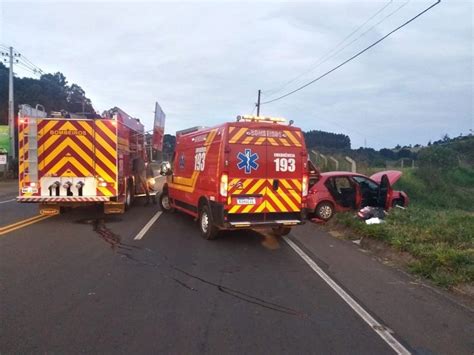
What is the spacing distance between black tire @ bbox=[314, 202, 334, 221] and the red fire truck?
5717 mm

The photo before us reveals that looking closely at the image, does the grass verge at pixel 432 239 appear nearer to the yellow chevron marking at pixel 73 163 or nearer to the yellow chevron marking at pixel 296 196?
the yellow chevron marking at pixel 296 196

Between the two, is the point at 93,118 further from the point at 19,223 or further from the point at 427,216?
the point at 427,216

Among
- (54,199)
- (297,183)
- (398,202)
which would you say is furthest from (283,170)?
(398,202)

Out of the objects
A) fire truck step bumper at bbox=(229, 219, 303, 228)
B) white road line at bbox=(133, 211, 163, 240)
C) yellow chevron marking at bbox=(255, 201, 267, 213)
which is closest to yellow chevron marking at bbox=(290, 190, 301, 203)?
fire truck step bumper at bbox=(229, 219, 303, 228)

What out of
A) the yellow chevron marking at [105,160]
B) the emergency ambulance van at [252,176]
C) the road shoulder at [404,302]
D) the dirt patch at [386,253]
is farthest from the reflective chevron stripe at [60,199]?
the dirt patch at [386,253]

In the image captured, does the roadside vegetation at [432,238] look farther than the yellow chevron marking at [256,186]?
No

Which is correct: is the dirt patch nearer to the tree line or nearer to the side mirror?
the side mirror

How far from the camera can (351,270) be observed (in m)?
7.96

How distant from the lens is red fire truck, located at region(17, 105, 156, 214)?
12141 millimetres

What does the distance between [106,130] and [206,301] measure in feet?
26.2

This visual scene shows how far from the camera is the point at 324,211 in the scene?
45.8 ft

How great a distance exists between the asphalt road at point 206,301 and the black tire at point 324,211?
156 inches

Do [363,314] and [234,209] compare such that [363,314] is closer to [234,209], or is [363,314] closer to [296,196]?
[234,209]

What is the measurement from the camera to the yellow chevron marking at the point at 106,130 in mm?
12656
